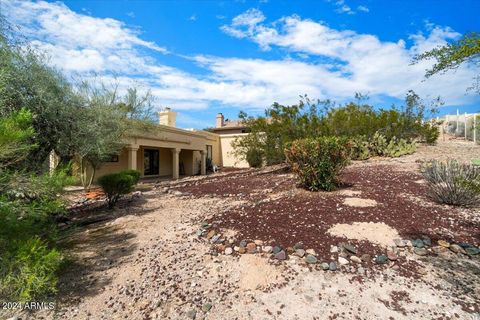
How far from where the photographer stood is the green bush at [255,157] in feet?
59.5

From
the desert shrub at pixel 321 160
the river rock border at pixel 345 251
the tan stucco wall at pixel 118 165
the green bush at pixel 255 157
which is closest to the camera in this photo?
the river rock border at pixel 345 251

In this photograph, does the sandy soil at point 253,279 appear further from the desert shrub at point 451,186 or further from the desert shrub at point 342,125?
the desert shrub at point 342,125

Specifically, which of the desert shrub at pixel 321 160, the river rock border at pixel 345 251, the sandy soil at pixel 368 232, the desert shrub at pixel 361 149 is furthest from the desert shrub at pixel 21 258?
the desert shrub at pixel 361 149

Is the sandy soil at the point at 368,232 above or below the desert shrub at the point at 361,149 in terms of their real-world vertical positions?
below

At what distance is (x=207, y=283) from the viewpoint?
3.76 metres

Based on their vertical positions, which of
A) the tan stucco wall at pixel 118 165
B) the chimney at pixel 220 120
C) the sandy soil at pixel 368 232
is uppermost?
the chimney at pixel 220 120

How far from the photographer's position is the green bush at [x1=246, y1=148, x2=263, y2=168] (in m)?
18.1

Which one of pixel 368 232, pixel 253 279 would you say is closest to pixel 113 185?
pixel 253 279

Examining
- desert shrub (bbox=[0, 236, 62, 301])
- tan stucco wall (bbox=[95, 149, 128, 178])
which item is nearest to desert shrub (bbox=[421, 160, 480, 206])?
desert shrub (bbox=[0, 236, 62, 301])

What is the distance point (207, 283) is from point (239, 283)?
43cm

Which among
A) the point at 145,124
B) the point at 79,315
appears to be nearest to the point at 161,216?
the point at 79,315

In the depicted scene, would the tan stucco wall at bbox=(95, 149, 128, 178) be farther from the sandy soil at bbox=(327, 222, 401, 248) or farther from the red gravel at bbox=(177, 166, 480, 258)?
the sandy soil at bbox=(327, 222, 401, 248)

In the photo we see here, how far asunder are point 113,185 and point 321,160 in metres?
5.77

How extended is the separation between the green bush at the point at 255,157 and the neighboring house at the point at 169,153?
3.74 meters
